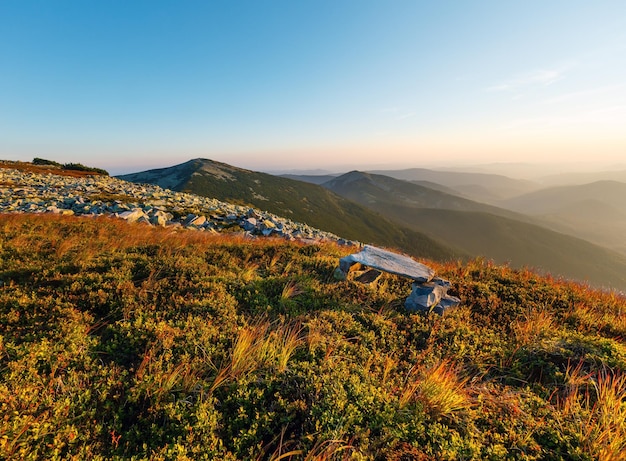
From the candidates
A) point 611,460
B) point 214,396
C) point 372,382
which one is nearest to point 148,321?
point 214,396

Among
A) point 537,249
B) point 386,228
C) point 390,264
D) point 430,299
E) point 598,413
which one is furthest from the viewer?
point 537,249

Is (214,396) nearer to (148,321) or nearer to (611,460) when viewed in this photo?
(148,321)

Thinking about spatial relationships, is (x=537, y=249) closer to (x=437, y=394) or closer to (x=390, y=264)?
(x=390, y=264)

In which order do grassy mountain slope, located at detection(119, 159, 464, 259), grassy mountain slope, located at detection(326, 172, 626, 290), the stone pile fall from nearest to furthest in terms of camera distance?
the stone pile
grassy mountain slope, located at detection(119, 159, 464, 259)
grassy mountain slope, located at detection(326, 172, 626, 290)

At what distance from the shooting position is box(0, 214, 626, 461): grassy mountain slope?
3.54 metres

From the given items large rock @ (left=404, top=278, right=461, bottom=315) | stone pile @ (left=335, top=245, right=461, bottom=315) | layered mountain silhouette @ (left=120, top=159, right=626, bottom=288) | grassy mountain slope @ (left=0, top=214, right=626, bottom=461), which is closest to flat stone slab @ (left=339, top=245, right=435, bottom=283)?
stone pile @ (left=335, top=245, right=461, bottom=315)

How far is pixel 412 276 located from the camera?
8.63 meters

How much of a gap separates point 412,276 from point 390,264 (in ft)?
3.19

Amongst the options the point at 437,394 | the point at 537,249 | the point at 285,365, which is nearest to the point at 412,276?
the point at 437,394

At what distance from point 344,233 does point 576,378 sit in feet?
327

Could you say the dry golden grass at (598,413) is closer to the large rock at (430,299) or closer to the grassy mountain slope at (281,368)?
the grassy mountain slope at (281,368)

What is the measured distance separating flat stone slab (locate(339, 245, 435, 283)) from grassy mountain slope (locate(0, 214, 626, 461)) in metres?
0.63

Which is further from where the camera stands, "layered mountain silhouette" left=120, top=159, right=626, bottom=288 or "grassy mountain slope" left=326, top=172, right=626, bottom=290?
"grassy mountain slope" left=326, top=172, right=626, bottom=290

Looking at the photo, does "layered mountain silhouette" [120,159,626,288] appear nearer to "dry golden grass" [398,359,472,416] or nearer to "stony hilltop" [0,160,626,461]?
"stony hilltop" [0,160,626,461]
